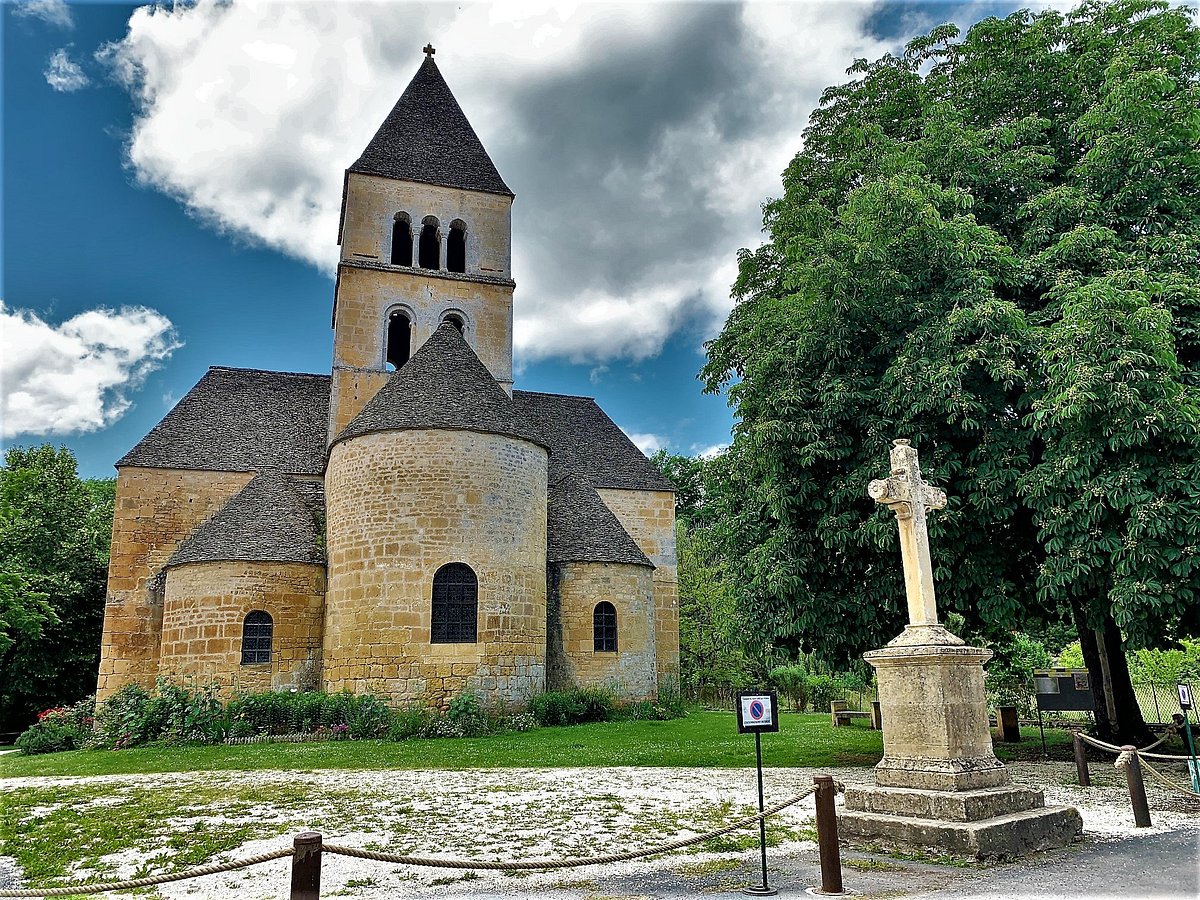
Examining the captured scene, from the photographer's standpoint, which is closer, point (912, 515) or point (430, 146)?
point (912, 515)

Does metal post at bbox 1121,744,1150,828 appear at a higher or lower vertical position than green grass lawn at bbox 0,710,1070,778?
higher

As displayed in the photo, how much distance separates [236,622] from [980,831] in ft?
59.1

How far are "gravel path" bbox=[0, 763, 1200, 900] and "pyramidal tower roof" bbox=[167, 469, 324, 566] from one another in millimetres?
8353

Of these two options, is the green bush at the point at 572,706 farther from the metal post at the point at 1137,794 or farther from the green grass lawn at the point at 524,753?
the metal post at the point at 1137,794

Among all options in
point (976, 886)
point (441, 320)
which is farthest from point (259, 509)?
point (976, 886)

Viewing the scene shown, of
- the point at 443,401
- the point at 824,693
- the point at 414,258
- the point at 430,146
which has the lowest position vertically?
the point at 824,693

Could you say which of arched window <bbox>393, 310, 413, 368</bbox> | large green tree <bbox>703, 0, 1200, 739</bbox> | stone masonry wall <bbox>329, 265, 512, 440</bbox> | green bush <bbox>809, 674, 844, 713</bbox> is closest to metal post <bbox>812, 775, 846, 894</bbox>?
large green tree <bbox>703, 0, 1200, 739</bbox>

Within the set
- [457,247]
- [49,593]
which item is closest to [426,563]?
[457,247]

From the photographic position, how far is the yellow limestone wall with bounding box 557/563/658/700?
872 inches

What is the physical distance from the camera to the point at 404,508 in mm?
19406

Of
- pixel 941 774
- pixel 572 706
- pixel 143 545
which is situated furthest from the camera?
pixel 143 545

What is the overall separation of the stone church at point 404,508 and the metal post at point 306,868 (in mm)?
14664

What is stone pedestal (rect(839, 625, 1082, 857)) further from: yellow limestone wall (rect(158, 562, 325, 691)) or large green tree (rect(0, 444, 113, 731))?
large green tree (rect(0, 444, 113, 731))

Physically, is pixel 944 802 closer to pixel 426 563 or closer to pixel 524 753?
pixel 524 753
